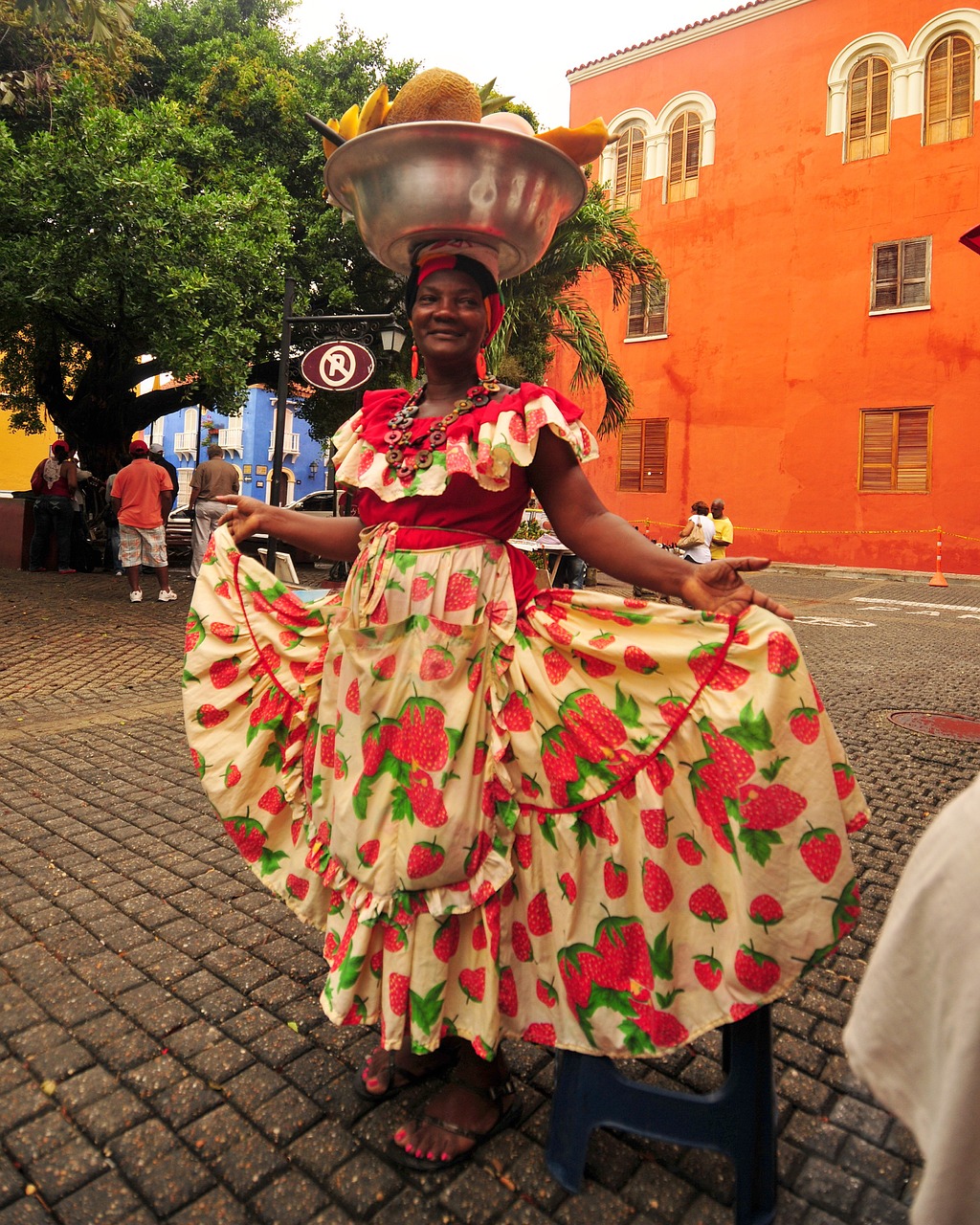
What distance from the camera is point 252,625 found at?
2123 mm

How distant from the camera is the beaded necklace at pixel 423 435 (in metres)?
1.87

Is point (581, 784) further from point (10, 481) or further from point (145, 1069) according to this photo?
point (10, 481)

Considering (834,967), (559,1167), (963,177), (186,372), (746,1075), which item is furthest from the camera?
(963,177)

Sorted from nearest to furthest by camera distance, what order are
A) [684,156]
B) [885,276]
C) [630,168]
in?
[885,276]
[684,156]
[630,168]

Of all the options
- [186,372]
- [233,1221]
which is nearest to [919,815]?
[233,1221]

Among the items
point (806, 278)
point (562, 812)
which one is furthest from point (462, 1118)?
point (806, 278)

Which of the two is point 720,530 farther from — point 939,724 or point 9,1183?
point 9,1183

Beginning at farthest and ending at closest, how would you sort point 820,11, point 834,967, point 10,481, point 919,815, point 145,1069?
point 10,481 → point 820,11 → point 919,815 → point 834,967 → point 145,1069

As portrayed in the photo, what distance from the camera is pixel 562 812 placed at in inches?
67.0

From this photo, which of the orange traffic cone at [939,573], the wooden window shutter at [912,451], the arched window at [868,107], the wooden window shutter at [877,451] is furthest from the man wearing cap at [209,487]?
the arched window at [868,107]

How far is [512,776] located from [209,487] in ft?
31.4

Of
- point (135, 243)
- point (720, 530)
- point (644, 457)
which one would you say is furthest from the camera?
point (644, 457)

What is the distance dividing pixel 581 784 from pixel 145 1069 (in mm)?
1321

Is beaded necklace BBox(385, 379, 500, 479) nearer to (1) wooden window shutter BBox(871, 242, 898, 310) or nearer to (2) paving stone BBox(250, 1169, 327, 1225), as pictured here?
(2) paving stone BBox(250, 1169, 327, 1225)
